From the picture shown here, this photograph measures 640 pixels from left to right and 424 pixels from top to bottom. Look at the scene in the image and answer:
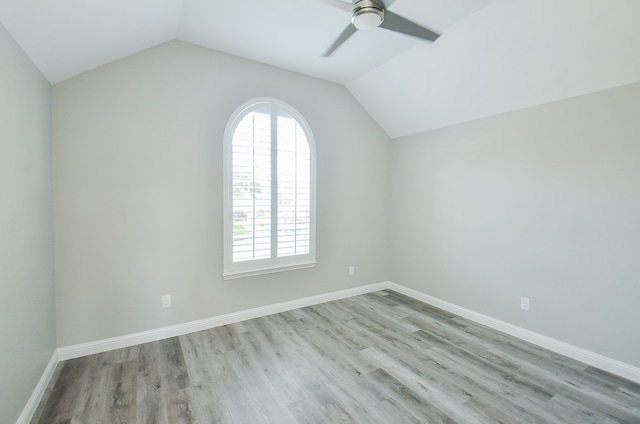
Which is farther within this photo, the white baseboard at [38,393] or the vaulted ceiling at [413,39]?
the vaulted ceiling at [413,39]

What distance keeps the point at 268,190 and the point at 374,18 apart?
6.66 ft

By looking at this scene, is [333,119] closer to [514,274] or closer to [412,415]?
[514,274]

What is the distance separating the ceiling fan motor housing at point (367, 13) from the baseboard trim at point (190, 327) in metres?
2.97

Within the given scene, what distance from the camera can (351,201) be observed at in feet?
13.2

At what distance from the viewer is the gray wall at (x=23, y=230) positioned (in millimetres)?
1564

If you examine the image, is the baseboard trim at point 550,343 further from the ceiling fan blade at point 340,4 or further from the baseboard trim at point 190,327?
the ceiling fan blade at point 340,4

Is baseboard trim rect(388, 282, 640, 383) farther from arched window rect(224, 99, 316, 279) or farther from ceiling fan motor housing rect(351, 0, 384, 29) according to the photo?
ceiling fan motor housing rect(351, 0, 384, 29)

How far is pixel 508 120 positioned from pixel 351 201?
6.60 feet

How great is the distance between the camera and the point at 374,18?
179 centimetres

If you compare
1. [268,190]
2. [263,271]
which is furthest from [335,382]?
[268,190]

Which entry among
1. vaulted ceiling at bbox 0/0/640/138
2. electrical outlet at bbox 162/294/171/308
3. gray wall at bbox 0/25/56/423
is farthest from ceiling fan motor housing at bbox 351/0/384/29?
electrical outlet at bbox 162/294/171/308

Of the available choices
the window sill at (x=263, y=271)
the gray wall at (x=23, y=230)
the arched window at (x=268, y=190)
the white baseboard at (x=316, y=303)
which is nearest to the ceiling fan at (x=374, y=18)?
the arched window at (x=268, y=190)

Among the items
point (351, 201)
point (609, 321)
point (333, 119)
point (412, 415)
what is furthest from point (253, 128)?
point (609, 321)

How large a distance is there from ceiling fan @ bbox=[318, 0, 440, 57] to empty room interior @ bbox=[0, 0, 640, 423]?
0.02 m
